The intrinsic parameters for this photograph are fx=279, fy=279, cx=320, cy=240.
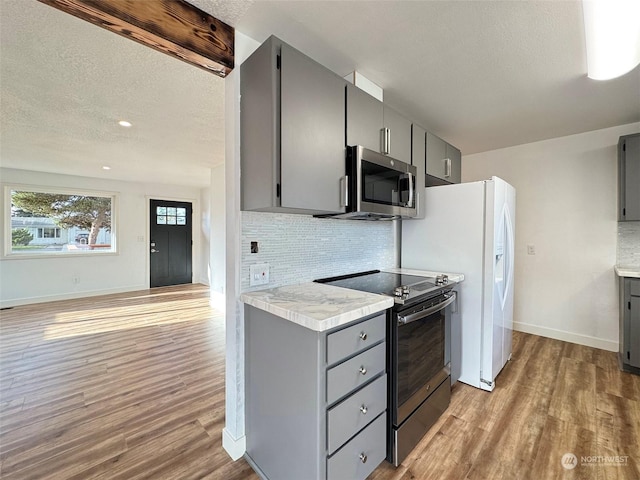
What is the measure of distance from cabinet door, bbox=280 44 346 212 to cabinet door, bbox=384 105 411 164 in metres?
0.51

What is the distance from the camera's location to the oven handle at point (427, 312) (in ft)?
4.79

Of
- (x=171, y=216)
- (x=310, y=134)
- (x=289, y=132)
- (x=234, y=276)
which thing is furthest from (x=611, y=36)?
(x=171, y=216)

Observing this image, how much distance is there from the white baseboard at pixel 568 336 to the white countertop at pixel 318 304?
3234mm

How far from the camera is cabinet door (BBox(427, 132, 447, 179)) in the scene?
8.35ft

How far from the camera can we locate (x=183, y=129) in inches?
121

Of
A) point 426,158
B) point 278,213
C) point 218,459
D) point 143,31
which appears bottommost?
point 218,459

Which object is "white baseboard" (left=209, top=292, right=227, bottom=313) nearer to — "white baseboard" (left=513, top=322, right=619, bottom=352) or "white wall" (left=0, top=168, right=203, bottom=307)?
"white wall" (left=0, top=168, right=203, bottom=307)

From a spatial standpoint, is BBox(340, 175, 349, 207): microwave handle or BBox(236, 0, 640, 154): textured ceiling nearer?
BBox(236, 0, 640, 154): textured ceiling

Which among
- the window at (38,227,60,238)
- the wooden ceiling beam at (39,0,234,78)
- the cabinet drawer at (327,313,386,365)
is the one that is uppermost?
the wooden ceiling beam at (39,0,234,78)

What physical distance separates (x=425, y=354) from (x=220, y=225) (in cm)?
383

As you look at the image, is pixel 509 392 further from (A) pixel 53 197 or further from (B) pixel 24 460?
(A) pixel 53 197

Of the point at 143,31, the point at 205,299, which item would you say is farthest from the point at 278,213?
the point at 205,299

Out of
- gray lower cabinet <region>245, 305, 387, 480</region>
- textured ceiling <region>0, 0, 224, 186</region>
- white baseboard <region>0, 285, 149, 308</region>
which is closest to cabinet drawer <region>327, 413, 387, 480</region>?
gray lower cabinet <region>245, 305, 387, 480</region>

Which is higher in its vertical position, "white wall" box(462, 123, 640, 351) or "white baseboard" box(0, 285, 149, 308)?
"white wall" box(462, 123, 640, 351)
